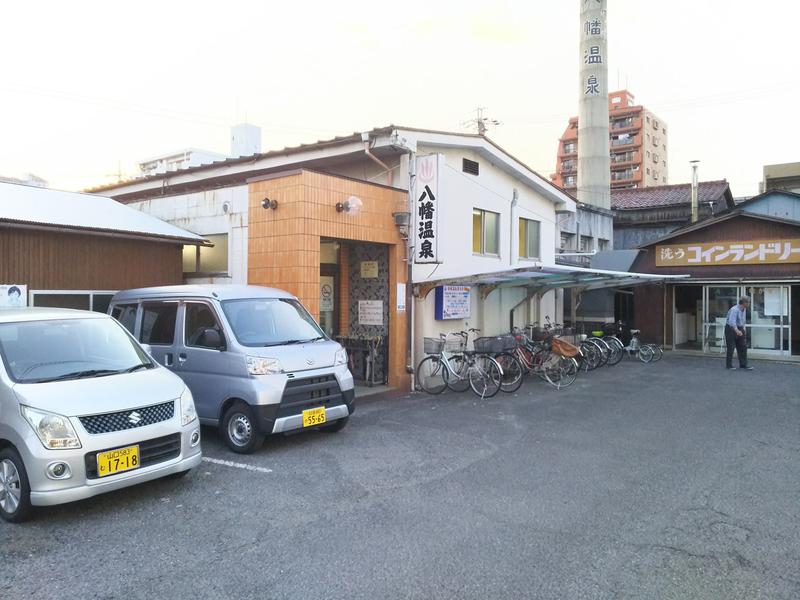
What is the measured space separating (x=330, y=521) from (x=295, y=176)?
6.00m

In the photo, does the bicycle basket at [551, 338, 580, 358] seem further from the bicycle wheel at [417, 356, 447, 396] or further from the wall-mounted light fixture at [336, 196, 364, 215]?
the wall-mounted light fixture at [336, 196, 364, 215]

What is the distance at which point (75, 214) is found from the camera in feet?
30.5

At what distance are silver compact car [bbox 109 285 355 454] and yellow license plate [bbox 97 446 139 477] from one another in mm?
1697

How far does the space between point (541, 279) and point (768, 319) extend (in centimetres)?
819

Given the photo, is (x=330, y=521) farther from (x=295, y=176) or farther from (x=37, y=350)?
(x=295, y=176)

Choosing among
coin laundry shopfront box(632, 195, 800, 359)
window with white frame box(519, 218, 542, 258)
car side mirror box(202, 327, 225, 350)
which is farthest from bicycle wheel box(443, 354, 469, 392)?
coin laundry shopfront box(632, 195, 800, 359)

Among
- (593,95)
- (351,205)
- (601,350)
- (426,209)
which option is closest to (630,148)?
(593,95)

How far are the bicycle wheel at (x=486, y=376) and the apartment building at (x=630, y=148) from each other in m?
56.3

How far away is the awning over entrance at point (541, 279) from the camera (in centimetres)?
1016

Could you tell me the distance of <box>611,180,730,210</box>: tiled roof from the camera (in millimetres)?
28016

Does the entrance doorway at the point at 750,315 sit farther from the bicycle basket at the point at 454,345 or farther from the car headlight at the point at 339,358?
the car headlight at the point at 339,358

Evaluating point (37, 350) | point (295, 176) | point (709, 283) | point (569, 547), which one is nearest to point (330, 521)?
point (569, 547)

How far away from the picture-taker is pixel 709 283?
16766mm

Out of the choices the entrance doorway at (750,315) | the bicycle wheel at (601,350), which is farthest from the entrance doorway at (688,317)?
the bicycle wheel at (601,350)
